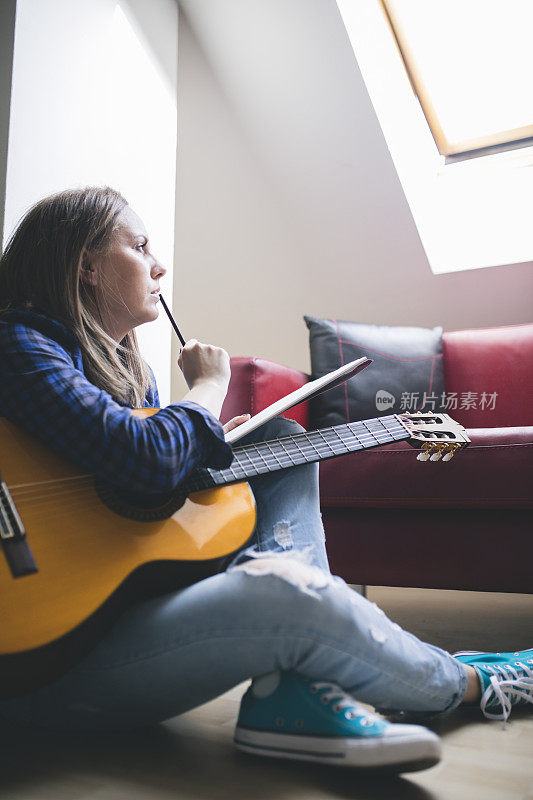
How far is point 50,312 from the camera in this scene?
0.89 m

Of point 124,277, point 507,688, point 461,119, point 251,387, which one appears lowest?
point 507,688

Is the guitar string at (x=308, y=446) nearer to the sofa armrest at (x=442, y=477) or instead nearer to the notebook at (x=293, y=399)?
the notebook at (x=293, y=399)

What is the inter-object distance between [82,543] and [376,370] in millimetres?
1304

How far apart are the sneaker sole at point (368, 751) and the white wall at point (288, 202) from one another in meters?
1.93

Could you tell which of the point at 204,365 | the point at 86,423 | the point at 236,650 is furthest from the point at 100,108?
the point at 236,650

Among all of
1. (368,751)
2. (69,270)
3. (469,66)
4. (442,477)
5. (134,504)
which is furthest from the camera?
(469,66)

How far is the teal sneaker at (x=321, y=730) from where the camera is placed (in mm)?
618

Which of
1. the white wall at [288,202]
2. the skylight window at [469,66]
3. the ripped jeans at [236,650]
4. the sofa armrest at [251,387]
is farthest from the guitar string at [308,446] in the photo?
the skylight window at [469,66]

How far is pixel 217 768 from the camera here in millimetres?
701

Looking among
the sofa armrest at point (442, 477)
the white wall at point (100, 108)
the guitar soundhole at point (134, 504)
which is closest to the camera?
the guitar soundhole at point (134, 504)

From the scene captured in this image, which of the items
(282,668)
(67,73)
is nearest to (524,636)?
(282,668)

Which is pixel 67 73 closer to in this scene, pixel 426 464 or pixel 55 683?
pixel 426 464

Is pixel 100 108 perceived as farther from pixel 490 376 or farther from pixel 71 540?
pixel 71 540

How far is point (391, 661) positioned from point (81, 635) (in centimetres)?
35
